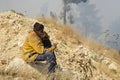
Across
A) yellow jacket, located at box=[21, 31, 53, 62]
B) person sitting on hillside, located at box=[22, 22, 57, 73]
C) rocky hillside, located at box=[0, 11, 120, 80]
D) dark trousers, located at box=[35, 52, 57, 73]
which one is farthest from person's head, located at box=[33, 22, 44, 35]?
rocky hillside, located at box=[0, 11, 120, 80]

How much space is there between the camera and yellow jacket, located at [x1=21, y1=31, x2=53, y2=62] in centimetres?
959

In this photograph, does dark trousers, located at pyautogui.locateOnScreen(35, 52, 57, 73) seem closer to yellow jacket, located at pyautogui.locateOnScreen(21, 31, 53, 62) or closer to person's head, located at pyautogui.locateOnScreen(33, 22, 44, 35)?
yellow jacket, located at pyautogui.locateOnScreen(21, 31, 53, 62)

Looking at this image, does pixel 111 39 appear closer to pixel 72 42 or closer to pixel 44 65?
pixel 72 42

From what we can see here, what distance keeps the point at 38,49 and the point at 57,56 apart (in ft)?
8.81

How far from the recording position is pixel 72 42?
46.5ft

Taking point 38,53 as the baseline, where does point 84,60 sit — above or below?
below

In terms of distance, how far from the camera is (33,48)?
9680mm

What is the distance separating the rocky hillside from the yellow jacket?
0.35 meters

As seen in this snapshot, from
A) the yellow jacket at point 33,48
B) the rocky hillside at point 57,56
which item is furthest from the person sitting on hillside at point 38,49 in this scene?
the rocky hillside at point 57,56

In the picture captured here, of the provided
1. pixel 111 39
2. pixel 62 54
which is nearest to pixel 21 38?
pixel 62 54

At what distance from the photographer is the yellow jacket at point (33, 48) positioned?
31.4ft

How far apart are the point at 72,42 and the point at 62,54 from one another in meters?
1.81

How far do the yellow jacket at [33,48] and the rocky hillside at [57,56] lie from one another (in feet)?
1.16

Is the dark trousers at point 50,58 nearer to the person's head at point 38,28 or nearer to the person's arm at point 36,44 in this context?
the person's arm at point 36,44
